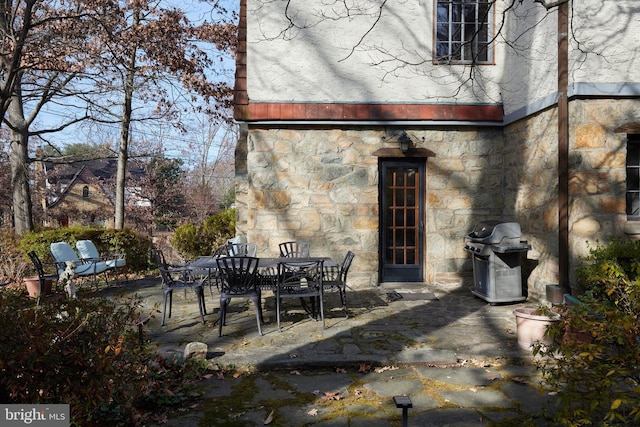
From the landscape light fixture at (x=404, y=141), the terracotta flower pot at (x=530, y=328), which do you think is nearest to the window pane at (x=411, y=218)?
the landscape light fixture at (x=404, y=141)

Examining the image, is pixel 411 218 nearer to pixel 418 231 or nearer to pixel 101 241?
pixel 418 231

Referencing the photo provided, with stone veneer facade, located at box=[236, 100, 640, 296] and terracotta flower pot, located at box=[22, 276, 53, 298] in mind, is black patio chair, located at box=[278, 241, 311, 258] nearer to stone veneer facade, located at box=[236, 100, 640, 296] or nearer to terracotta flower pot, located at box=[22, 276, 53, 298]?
stone veneer facade, located at box=[236, 100, 640, 296]

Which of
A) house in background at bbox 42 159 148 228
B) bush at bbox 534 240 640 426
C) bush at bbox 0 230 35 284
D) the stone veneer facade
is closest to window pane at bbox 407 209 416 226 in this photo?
the stone veneer facade

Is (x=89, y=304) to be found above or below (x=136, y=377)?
above

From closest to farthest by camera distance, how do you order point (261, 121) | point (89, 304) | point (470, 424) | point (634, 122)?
point (89, 304) → point (470, 424) → point (634, 122) → point (261, 121)

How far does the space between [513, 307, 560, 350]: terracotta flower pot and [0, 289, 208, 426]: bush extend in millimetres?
3509

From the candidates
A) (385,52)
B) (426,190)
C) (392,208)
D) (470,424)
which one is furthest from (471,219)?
(470,424)

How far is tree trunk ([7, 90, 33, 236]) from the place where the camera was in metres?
10.1

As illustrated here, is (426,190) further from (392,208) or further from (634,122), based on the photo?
(634,122)

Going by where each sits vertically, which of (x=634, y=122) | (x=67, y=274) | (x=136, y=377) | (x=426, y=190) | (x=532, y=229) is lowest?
(x=136, y=377)

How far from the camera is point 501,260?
5820mm

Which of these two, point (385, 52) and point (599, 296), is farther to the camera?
point (385, 52)

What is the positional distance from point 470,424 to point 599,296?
2732 millimetres

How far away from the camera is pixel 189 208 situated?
738 inches
